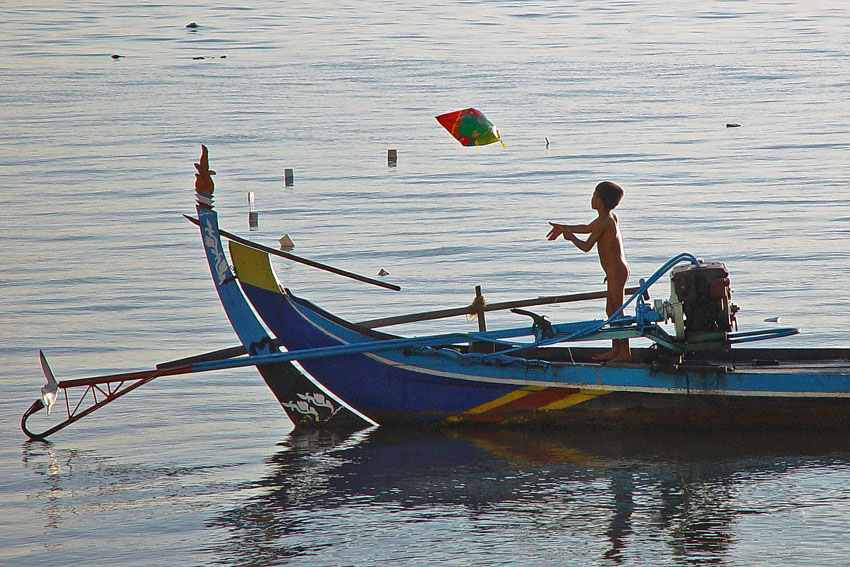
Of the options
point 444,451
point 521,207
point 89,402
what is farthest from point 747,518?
point 521,207

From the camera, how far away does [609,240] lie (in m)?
7.85

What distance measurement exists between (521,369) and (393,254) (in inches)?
213

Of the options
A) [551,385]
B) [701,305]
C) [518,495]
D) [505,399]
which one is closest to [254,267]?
[505,399]

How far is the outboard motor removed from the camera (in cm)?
739

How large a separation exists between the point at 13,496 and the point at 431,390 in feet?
8.30

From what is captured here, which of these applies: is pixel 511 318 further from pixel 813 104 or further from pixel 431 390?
pixel 813 104

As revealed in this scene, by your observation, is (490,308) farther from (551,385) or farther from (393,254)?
(393,254)

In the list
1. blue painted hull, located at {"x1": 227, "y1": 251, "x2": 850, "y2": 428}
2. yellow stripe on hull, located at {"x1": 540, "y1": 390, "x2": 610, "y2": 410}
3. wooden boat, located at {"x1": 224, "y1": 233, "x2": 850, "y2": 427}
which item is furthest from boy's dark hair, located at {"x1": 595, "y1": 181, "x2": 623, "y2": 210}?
yellow stripe on hull, located at {"x1": 540, "y1": 390, "x2": 610, "y2": 410}

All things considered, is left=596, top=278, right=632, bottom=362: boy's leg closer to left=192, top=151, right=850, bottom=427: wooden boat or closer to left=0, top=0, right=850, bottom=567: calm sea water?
left=192, top=151, right=850, bottom=427: wooden boat

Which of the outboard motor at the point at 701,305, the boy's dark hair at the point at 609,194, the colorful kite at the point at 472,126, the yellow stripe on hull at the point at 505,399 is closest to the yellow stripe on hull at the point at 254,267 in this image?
the yellow stripe on hull at the point at 505,399

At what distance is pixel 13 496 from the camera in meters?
7.20

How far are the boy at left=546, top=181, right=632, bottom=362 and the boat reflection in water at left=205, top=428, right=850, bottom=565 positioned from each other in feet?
2.52

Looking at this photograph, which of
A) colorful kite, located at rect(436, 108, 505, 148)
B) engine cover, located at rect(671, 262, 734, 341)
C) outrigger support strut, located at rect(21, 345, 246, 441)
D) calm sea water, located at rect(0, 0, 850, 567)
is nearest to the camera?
calm sea water, located at rect(0, 0, 850, 567)

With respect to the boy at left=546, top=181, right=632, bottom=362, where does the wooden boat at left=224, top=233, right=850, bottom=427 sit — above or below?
below
